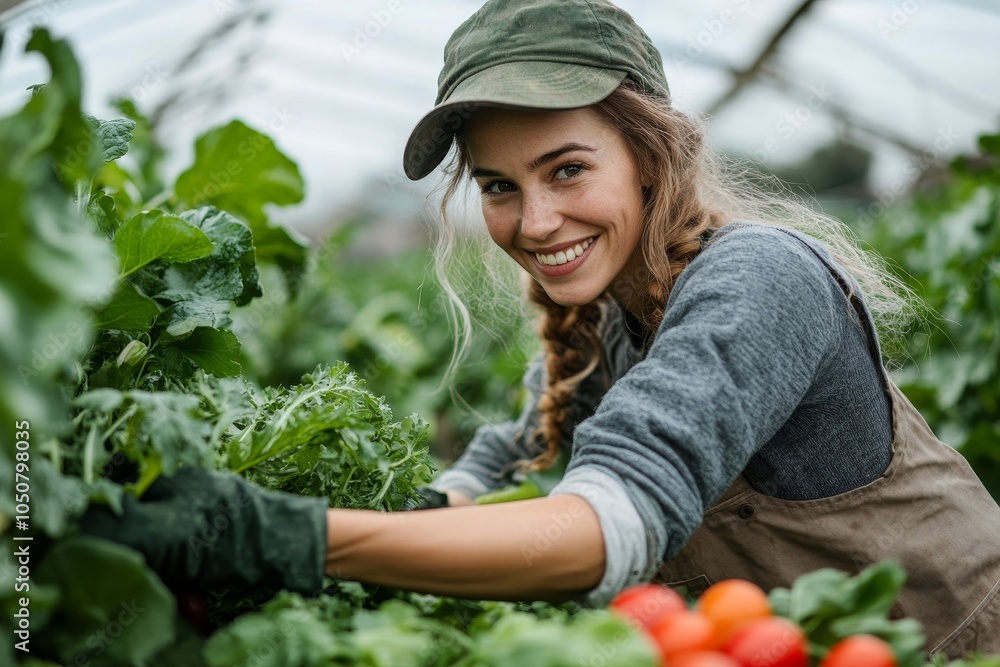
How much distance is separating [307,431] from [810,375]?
90cm

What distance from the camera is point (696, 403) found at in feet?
4.76

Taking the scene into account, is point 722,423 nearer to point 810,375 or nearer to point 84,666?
point 810,375

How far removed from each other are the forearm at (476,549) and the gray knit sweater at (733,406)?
0.14ft

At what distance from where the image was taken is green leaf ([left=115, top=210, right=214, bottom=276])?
5.24ft

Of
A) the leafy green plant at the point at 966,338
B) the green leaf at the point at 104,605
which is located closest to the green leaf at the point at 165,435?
the green leaf at the point at 104,605

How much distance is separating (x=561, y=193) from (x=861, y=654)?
1.20 m

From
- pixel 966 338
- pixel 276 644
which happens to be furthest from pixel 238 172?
pixel 966 338

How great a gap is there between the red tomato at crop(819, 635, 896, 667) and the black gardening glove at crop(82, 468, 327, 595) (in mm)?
688

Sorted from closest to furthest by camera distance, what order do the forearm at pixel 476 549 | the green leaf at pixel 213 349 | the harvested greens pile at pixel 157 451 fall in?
1. the harvested greens pile at pixel 157 451
2. the forearm at pixel 476 549
3. the green leaf at pixel 213 349

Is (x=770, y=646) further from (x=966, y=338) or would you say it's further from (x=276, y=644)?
(x=966, y=338)

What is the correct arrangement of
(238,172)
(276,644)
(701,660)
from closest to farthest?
1. (701,660)
2. (276,644)
3. (238,172)

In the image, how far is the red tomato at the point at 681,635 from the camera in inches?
42.8

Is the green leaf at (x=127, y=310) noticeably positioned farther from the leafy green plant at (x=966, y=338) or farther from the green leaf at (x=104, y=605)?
the leafy green plant at (x=966, y=338)

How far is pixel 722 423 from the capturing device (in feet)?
4.83
